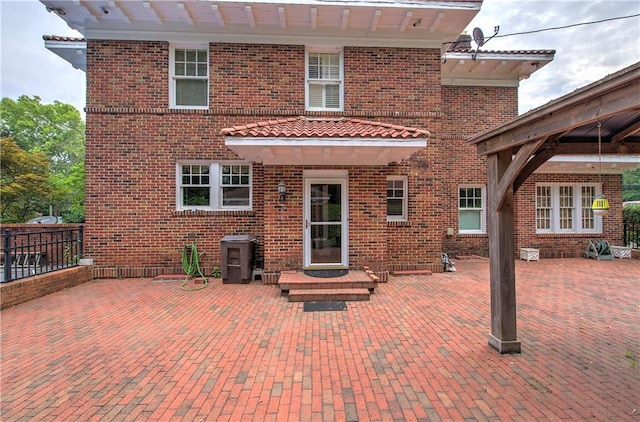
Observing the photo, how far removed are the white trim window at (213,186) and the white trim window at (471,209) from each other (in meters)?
7.24

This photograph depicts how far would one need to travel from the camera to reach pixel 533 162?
3541 millimetres

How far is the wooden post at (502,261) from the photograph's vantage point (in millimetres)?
3471

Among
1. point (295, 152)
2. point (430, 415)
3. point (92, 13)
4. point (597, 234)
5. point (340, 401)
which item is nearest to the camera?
point (430, 415)

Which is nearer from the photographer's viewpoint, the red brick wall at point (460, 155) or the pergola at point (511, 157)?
the pergola at point (511, 157)

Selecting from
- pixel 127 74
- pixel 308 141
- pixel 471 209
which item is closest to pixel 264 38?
pixel 127 74

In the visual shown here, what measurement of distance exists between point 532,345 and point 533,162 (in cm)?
229

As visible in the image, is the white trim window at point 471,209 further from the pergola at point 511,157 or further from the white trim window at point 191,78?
the white trim window at point 191,78

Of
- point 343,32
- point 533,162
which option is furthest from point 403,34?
point 533,162

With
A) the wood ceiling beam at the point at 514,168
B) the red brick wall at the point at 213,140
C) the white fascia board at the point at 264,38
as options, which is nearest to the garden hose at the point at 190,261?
the red brick wall at the point at 213,140

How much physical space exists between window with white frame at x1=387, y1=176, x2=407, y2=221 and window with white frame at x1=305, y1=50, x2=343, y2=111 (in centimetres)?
256

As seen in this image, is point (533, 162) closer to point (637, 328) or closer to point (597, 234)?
point (637, 328)

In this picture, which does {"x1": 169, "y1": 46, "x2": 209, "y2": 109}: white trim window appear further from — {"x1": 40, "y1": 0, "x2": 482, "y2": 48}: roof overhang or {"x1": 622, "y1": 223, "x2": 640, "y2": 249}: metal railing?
{"x1": 622, "y1": 223, "x2": 640, "y2": 249}: metal railing

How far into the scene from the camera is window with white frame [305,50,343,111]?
7.83 metres

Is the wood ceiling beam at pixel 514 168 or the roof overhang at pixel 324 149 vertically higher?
the roof overhang at pixel 324 149
